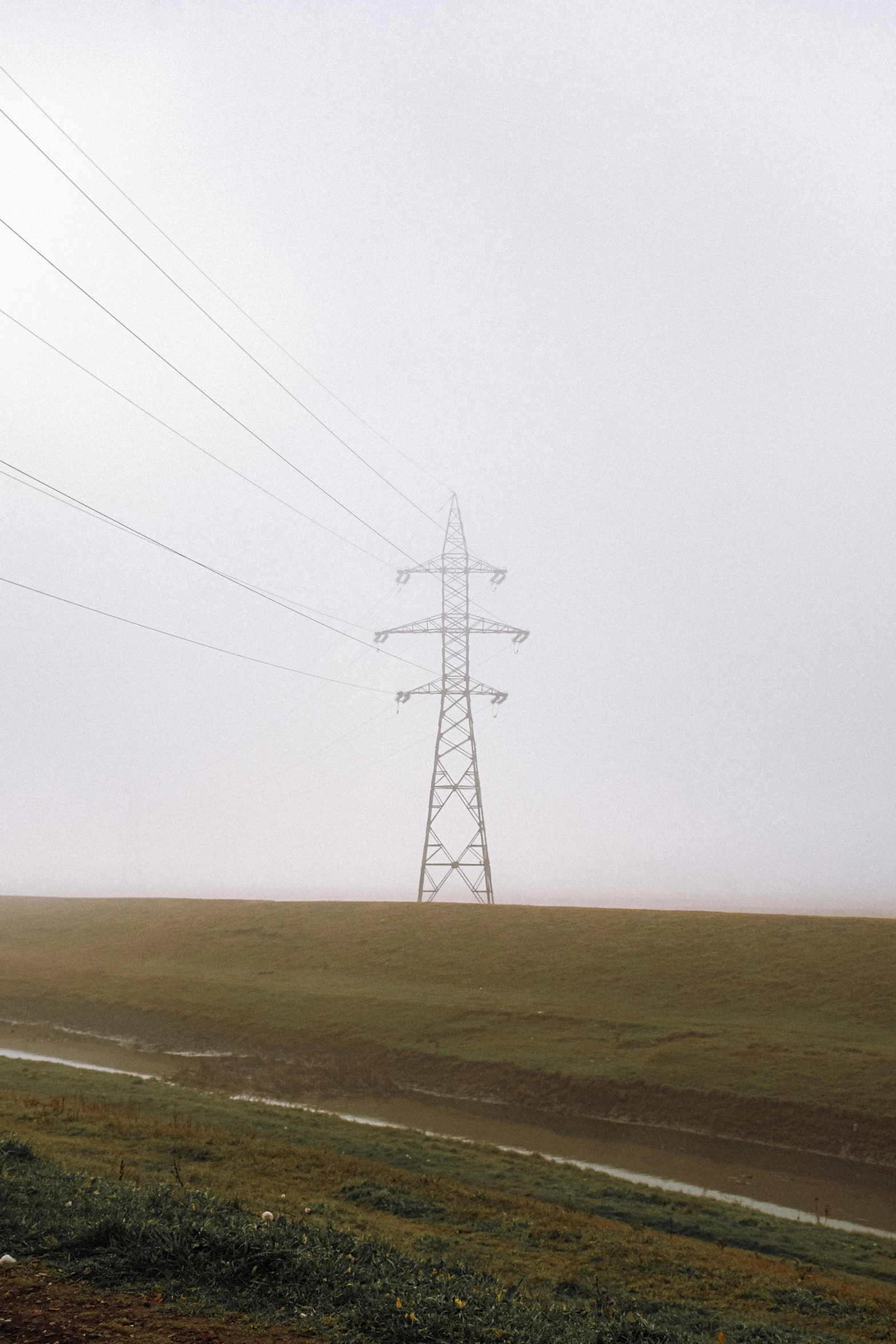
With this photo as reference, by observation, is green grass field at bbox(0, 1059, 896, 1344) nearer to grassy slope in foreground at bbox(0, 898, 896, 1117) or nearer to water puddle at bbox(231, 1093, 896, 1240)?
water puddle at bbox(231, 1093, 896, 1240)

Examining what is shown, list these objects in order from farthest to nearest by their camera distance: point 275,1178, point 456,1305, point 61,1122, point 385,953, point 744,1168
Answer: point 385,953 → point 744,1168 → point 61,1122 → point 275,1178 → point 456,1305

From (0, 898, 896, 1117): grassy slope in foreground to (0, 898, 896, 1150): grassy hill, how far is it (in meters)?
0.09

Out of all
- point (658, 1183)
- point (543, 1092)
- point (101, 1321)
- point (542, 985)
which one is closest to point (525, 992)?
point (542, 985)

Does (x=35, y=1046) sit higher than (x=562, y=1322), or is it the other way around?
(x=562, y=1322)

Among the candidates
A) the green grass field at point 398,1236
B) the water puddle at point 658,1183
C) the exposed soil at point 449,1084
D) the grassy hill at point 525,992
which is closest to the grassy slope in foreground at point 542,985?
the grassy hill at point 525,992

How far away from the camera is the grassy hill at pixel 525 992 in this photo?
2512 centimetres

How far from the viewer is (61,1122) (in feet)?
54.4

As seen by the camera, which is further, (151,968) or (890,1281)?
(151,968)

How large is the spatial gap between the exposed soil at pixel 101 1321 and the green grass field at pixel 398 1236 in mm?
312

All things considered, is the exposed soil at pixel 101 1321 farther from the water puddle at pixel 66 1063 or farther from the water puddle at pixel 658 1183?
the water puddle at pixel 66 1063

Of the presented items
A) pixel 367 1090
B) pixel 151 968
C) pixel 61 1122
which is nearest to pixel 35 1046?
pixel 151 968

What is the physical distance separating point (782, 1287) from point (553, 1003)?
2046 cm

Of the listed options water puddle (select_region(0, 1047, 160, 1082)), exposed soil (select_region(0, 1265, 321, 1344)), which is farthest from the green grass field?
water puddle (select_region(0, 1047, 160, 1082))

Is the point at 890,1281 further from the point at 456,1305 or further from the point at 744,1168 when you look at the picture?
the point at 456,1305
